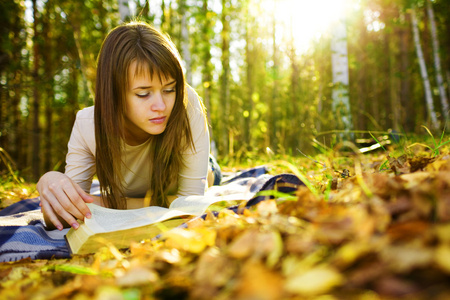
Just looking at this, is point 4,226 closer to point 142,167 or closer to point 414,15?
point 142,167

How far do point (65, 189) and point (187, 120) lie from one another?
87 centimetres

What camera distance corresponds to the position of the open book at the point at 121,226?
1193mm

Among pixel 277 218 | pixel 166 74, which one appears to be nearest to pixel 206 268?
pixel 277 218

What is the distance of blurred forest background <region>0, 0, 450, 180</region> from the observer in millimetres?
5410

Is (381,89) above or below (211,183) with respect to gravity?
above

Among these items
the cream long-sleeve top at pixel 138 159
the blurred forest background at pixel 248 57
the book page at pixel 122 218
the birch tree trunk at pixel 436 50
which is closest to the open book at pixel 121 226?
the book page at pixel 122 218

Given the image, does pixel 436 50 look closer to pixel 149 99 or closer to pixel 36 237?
pixel 149 99

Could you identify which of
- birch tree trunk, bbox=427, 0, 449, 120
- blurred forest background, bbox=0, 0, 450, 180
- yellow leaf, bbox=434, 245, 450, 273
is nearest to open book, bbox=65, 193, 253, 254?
yellow leaf, bbox=434, 245, 450, 273

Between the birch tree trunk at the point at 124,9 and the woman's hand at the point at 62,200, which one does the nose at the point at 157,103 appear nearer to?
the woman's hand at the point at 62,200

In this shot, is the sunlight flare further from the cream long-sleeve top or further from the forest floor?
the forest floor

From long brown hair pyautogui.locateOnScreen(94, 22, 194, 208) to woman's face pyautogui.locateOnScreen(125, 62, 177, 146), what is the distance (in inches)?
1.2

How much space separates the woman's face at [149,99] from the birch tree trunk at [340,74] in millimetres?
3399

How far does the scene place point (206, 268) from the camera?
0.62 m

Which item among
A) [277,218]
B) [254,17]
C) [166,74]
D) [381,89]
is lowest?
[277,218]
